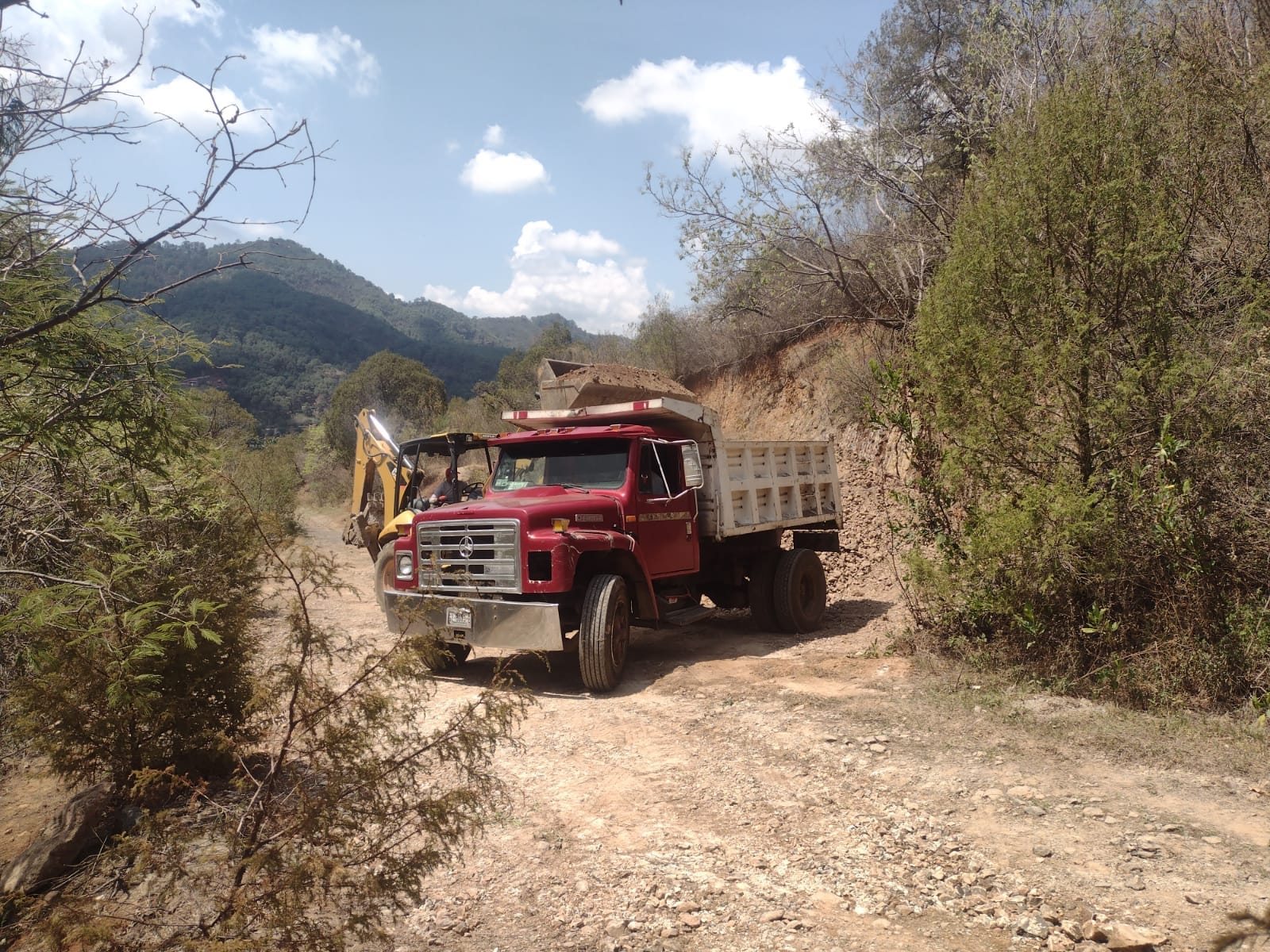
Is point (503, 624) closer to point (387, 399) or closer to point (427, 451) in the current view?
point (427, 451)

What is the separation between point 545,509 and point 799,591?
370cm

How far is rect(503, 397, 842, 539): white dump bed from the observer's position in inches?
332

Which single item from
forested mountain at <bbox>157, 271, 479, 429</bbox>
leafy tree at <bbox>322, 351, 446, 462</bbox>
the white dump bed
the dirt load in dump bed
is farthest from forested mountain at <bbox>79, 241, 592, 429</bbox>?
the white dump bed

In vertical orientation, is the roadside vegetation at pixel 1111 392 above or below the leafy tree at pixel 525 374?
below

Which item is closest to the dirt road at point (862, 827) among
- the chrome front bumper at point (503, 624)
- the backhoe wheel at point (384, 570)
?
the chrome front bumper at point (503, 624)

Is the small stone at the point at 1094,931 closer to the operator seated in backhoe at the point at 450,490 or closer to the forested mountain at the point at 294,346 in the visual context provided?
the operator seated in backhoe at the point at 450,490

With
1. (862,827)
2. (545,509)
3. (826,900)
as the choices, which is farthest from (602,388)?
(826,900)

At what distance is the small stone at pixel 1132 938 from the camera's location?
120 inches

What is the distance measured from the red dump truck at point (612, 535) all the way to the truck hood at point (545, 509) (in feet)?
0.05

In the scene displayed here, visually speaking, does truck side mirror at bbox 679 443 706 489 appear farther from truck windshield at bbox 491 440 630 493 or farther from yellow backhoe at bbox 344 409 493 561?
yellow backhoe at bbox 344 409 493 561

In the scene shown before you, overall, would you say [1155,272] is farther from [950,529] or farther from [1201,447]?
[950,529]

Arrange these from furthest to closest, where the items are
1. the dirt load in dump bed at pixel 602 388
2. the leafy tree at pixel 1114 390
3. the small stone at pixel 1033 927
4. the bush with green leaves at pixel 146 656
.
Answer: the dirt load in dump bed at pixel 602 388 < the leafy tree at pixel 1114 390 < the bush with green leaves at pixel 146 656 < the small stone at pixel 1033 927

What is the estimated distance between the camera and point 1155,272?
595 cm

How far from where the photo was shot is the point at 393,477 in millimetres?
12320
